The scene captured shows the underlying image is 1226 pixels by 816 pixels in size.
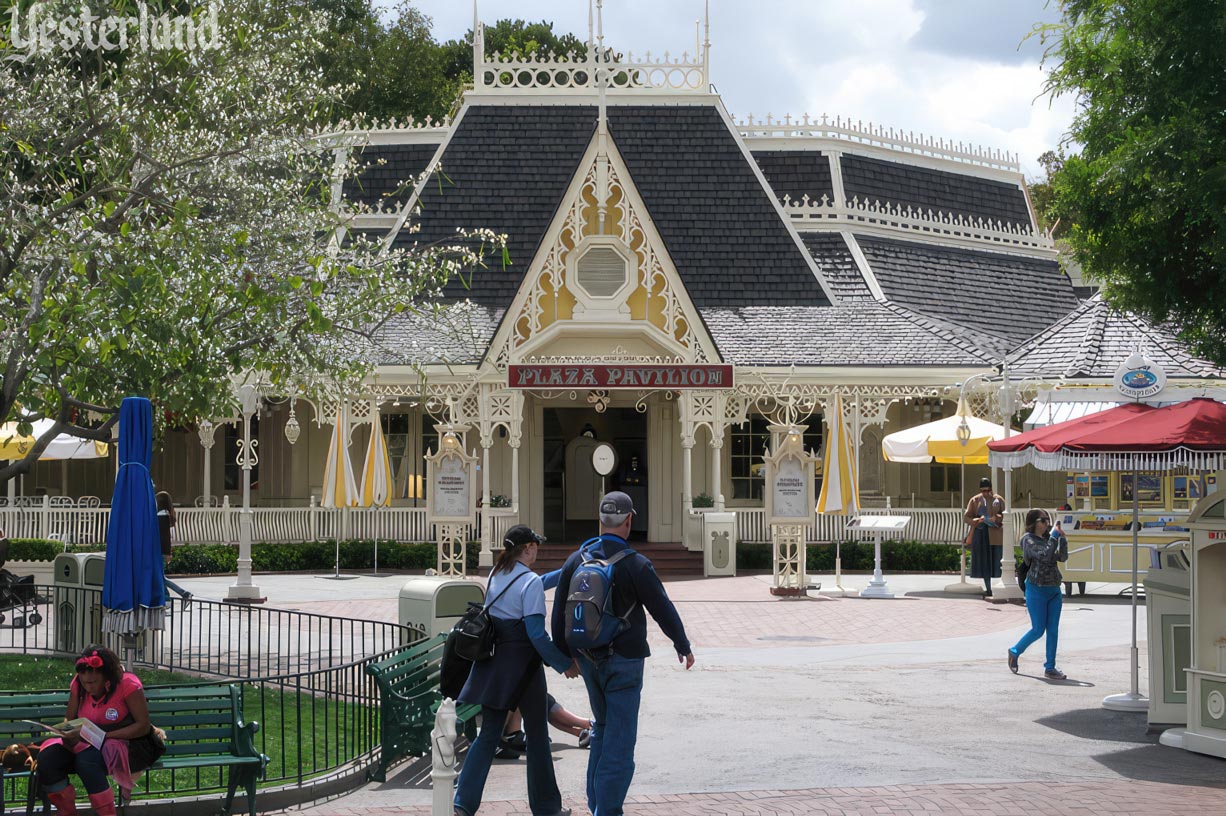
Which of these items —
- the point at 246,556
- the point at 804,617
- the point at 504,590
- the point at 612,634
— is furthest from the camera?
the point at 246,556

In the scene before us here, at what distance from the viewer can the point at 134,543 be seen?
38.0 feet

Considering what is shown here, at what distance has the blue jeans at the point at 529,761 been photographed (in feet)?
27.0

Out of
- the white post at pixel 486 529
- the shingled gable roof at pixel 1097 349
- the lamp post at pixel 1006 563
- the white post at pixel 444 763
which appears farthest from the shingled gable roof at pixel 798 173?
the white post at pixel 444 763

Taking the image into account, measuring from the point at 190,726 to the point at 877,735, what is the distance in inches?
199

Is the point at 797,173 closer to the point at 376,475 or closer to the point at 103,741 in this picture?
the point at 376,475

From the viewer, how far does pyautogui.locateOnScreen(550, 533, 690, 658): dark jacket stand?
8109mm

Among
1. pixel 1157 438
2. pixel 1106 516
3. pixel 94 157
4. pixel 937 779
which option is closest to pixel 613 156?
pixel 1106 516

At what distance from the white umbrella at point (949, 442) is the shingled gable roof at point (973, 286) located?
7207mm

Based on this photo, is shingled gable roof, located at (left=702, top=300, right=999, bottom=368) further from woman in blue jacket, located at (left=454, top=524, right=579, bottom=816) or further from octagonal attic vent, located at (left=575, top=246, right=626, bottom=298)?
woman in blue jacket, located at (left=454, top=524, right=579, bottom=816)

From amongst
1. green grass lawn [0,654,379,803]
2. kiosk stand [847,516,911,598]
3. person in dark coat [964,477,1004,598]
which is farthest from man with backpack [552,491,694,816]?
person in dark coat [964,477,1004,598]

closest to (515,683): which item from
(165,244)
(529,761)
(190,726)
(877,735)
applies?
(529,761)

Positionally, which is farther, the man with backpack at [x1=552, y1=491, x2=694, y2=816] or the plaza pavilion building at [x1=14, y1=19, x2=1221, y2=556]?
the plaza pavilion building at [x1=14, y1=19, x2=1221, y2=556]

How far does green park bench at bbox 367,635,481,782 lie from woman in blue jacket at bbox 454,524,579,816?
116 cm

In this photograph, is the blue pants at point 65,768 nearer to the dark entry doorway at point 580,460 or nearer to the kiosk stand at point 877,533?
the kiosk stand at point 877,533
